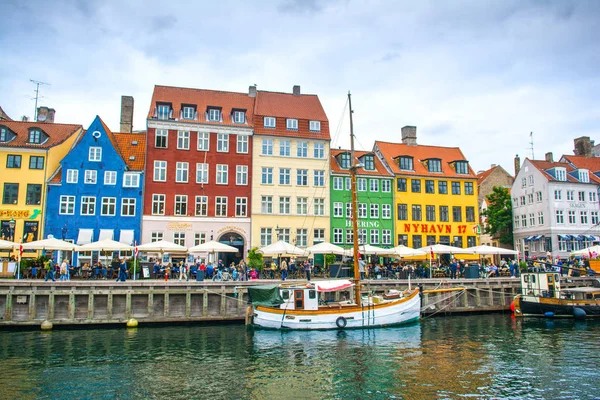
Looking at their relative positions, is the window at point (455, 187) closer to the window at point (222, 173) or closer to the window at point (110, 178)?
the window at point (222, 173)

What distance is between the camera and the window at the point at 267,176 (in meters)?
48.3

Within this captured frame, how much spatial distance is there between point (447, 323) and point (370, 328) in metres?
6.31

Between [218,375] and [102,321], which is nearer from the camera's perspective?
[218,375]

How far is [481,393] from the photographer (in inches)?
672

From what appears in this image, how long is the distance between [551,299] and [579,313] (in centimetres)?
193

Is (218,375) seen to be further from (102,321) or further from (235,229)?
(235,229)

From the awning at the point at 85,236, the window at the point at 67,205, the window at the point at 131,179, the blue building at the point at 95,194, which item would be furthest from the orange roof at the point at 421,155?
the window at the point at 67,205

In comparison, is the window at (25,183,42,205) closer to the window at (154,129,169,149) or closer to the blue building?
the blue building

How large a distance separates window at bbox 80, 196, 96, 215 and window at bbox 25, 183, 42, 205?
3507 mm

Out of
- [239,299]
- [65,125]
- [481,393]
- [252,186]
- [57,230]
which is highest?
[65,125]

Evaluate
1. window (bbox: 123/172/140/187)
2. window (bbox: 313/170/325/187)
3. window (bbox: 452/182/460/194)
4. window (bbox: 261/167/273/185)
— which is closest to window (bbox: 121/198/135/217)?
window (bbox: 123/172/140/187)

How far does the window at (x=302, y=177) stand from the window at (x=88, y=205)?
19.1m

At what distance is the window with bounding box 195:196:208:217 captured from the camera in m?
45.9

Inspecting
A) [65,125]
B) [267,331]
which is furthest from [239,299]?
[65,125]
